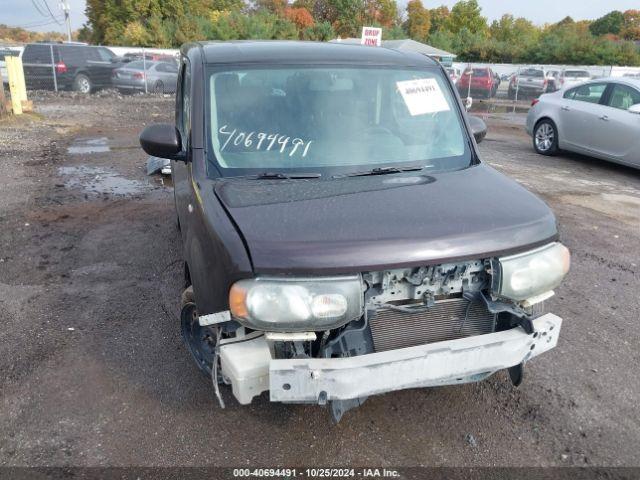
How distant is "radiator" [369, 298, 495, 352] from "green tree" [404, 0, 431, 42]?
6701cm

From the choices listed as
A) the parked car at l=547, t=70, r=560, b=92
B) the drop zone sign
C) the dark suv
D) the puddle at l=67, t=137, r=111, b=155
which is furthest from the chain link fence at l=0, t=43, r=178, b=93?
the parked car at l=547, t=70, r=560, b=92

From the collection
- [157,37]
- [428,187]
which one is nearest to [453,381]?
[428,187]

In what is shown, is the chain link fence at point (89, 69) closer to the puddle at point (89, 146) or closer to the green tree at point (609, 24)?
the puddle at point (89, 146)

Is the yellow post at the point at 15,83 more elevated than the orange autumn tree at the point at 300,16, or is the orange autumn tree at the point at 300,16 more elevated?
the orange autumn tree at the point at 300,16

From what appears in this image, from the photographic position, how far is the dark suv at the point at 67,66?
68.8 ft

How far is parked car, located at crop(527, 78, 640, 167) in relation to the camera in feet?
30.0

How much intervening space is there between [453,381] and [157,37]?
40105 mm

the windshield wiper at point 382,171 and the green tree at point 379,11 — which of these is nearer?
the windshield wiper at point 382,171

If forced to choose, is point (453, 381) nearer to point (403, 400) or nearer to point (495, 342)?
point (495, 342)

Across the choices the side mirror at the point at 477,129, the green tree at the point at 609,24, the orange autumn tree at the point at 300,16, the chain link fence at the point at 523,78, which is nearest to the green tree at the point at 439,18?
the orange autumn tree at the point at 300,16

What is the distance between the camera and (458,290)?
2.63 meters

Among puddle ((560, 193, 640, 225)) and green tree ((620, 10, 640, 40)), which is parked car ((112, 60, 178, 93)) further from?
green tree ((620, 10, 640, 40))

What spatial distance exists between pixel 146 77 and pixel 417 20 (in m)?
51.9

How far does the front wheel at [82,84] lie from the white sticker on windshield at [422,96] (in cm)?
2122
